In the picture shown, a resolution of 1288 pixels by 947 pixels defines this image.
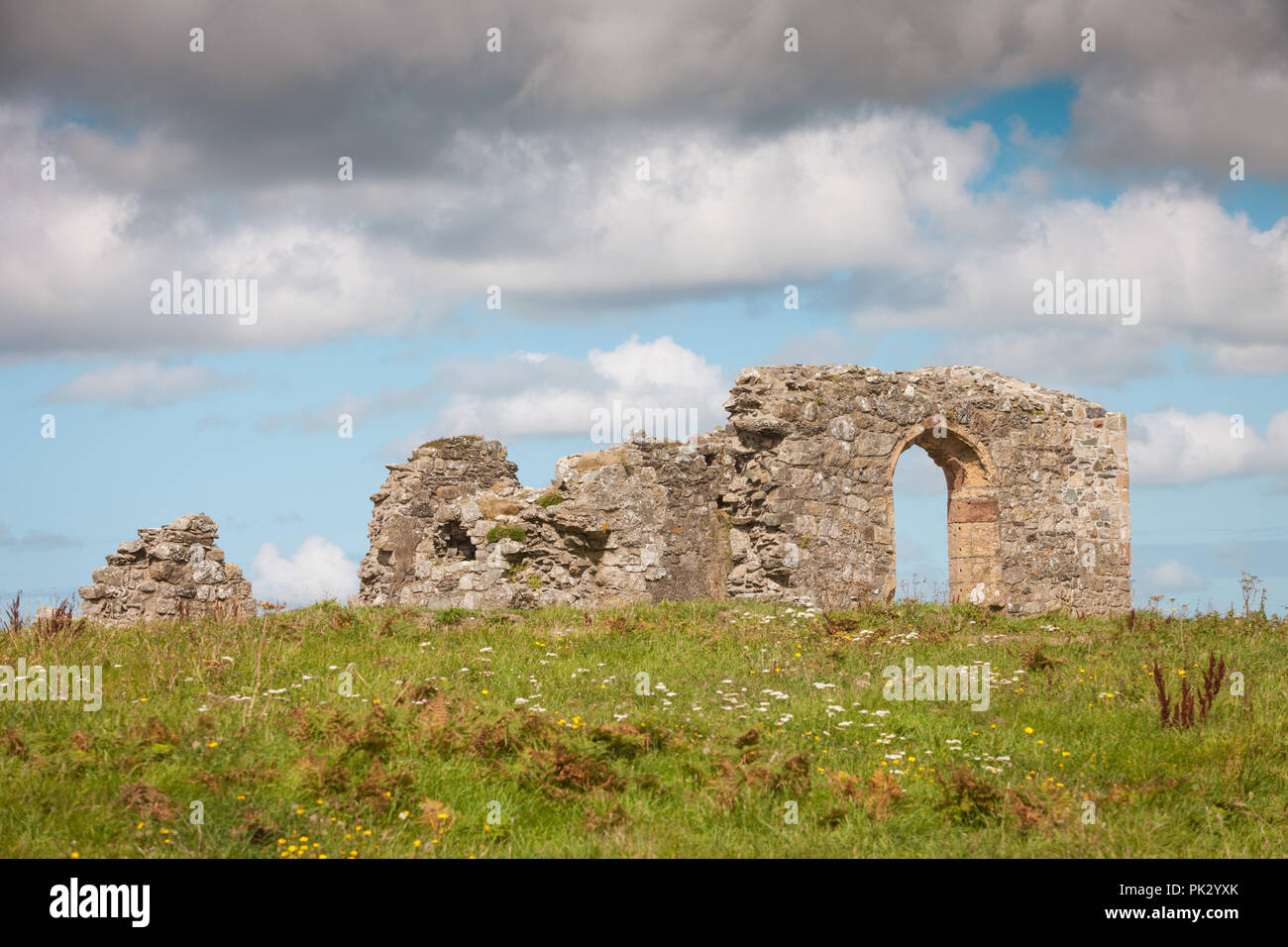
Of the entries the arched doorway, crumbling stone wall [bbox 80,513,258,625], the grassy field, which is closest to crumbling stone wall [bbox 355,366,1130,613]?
the arched doorway

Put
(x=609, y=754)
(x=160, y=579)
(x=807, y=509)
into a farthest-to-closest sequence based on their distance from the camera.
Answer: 1. (x=160, y=579)
2. (x=807, y=509)
3. (x=609, y=754)

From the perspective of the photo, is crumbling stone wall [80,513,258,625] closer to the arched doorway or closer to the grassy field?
the grassy field

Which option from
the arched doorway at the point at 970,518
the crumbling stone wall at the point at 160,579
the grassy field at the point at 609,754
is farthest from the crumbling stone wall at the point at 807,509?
the grassy field at the point at 609,754

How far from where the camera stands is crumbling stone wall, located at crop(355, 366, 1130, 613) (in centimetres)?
1470

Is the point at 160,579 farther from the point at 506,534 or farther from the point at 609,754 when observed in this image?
the point at 609,754

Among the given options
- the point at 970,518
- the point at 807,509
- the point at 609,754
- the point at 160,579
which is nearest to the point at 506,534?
the point at 807,509

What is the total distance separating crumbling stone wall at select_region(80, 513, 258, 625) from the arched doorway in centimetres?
1098

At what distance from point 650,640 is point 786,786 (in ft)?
13.4

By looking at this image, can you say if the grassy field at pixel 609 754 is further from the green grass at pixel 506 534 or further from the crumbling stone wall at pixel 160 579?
the crumbling stone wall at pixel 160 579

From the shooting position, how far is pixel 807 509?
48.8 feet

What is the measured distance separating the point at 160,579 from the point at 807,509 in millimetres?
10059
